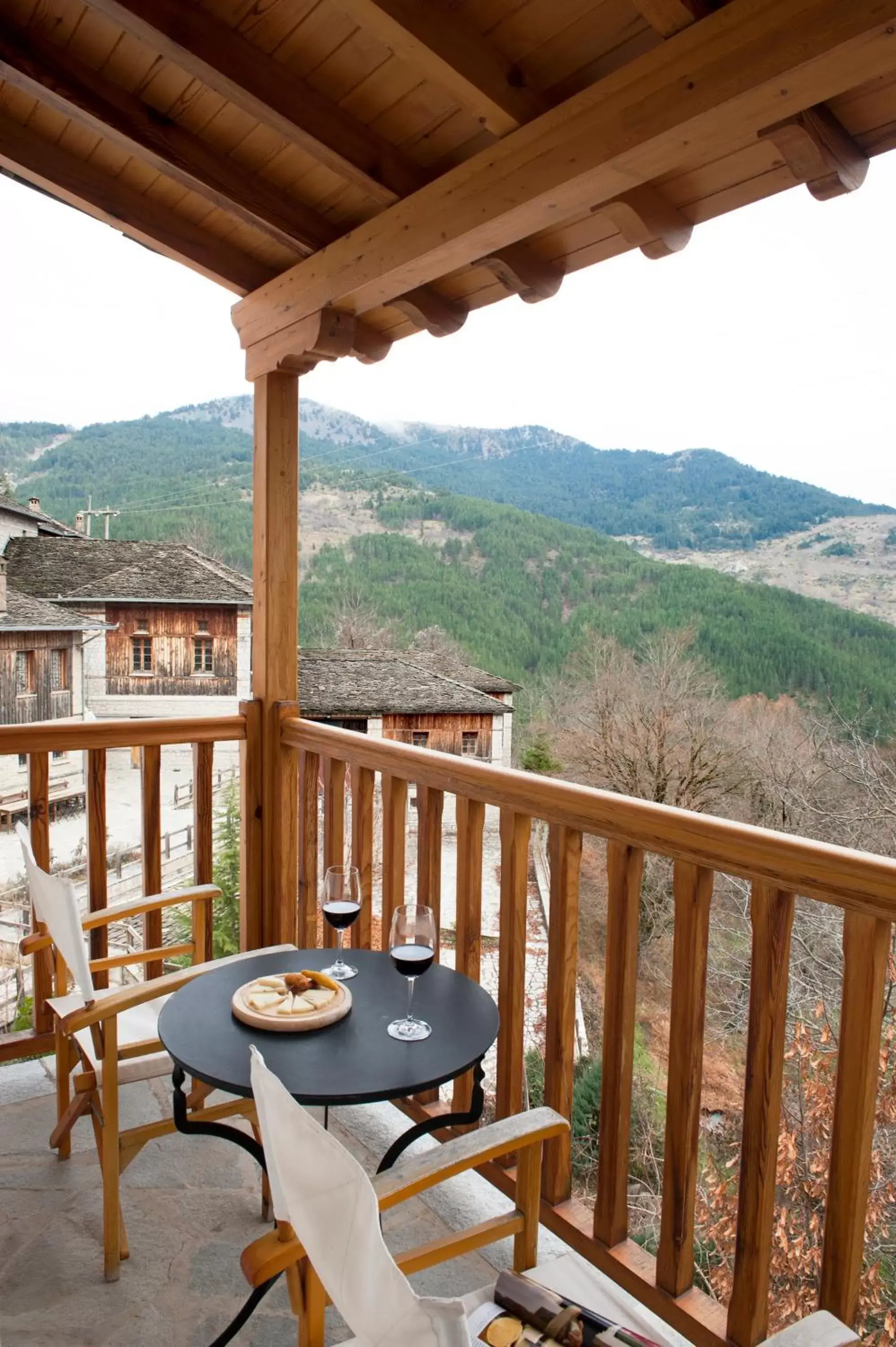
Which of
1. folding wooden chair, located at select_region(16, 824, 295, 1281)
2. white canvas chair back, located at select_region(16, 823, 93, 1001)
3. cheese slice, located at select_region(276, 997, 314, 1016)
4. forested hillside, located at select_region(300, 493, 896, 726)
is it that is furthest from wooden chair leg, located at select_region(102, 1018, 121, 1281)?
forested hillside, located at select_region(300, 493, 896, 726)

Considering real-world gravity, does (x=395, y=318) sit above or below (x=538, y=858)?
above

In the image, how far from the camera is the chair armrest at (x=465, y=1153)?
135 centimetres

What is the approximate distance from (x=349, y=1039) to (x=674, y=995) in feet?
2.13

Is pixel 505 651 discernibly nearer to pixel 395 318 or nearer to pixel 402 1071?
pixel 395 318

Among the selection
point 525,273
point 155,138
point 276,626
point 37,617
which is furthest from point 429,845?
point 37,617

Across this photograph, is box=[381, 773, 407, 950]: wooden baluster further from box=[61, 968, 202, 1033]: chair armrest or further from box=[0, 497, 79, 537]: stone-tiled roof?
box=[0, 497, 79, 537]: stone-tiled roof

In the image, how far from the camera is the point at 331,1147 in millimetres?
995

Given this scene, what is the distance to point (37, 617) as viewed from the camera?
4.06 meters

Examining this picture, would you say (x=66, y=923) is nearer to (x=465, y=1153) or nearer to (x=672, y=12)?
(x=465, y=1153)

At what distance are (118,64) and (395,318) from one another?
103 centimetres

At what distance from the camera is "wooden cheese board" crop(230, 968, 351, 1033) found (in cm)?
176

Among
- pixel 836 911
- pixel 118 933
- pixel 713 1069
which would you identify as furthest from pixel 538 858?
pixel 118 933

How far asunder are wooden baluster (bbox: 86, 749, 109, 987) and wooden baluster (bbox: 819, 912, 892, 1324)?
2.28 metres

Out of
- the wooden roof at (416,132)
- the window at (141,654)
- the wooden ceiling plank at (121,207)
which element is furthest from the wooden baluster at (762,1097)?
the window at (141,654)
